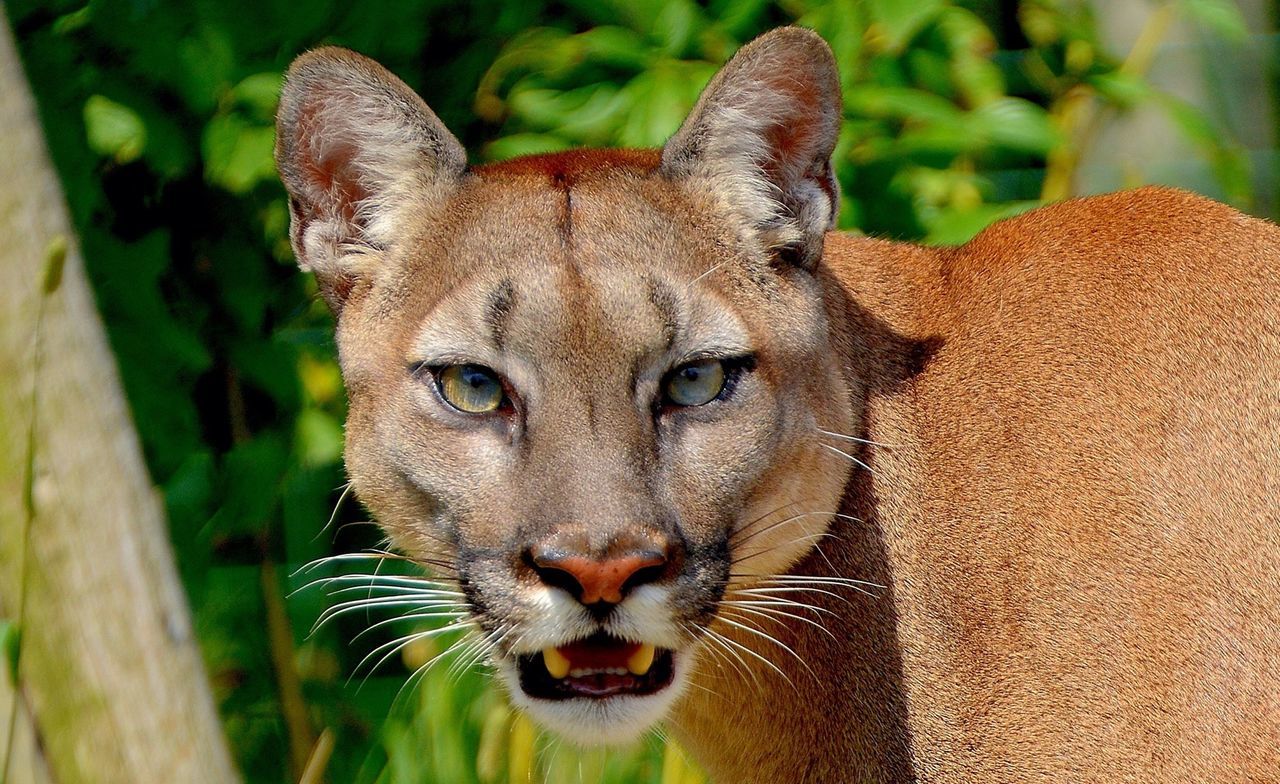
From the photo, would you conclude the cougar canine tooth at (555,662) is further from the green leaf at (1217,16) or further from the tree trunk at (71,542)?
the green leaf at (1217,16)

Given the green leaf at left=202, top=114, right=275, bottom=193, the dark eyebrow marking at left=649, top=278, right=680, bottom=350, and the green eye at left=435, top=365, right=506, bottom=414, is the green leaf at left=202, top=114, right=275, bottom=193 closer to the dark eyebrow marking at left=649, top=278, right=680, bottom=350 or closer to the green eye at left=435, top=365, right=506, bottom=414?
the green eye at left=435, top=365, right=506, bottom=414

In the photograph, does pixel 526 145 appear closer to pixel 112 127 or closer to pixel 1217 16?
pixel 112 127

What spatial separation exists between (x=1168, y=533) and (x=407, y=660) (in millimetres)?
2670

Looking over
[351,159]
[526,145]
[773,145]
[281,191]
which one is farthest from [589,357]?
[281,191]

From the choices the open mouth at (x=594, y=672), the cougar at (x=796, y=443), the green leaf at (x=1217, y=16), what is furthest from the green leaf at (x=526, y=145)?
the green leaf at (x=1217, y=16)

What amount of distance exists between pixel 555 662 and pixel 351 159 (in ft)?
3.63

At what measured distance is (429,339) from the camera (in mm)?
2852

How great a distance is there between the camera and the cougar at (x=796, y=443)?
8.92 ft

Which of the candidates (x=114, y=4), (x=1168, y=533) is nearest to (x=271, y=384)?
(x=114, y=4)

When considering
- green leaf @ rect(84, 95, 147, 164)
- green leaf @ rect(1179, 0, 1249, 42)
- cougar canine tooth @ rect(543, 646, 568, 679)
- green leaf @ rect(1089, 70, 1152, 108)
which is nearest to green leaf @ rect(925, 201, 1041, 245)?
green leaf @ rect(1089, 70, 1152, 108)

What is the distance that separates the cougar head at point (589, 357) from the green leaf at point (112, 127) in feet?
4.03

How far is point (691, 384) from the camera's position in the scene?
2801 millimetres

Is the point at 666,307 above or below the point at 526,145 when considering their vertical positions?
below

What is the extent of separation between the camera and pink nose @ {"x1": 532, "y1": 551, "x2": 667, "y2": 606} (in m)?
2.51
